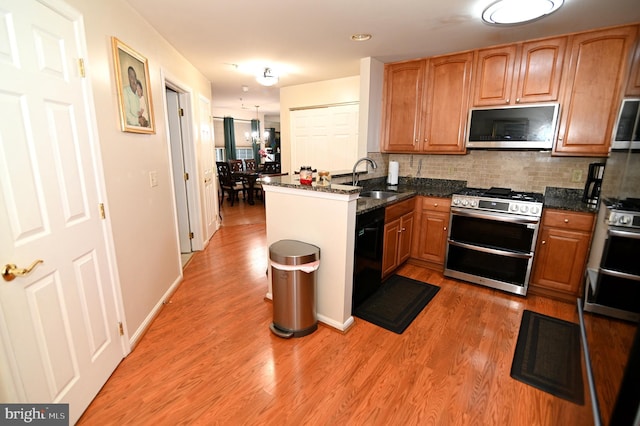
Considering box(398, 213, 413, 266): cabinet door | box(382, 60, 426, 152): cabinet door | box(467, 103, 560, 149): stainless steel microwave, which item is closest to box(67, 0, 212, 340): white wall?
box(398, 213, 413, 266): cabinet door

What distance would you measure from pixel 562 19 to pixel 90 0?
335cm

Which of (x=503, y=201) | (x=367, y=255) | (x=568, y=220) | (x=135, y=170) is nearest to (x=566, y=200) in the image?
(x=568, y=220)

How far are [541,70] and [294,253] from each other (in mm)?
2878

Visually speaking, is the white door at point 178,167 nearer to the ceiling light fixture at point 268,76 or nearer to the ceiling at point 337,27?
the ceiling at point 337,27

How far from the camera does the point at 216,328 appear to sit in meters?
2.29

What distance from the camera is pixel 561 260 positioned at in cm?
264

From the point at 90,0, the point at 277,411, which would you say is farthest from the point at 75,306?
the point at 90,0

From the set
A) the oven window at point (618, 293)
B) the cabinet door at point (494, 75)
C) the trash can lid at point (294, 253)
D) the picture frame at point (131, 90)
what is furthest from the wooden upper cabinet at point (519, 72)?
the picture frame at point (131, 90)

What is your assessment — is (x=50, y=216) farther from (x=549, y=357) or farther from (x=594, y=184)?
(x=594, y=184)

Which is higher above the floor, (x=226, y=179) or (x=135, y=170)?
(x=135, y=170)

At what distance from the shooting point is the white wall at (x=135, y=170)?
178 centimetres

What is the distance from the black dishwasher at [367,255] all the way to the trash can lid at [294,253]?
1.31ft

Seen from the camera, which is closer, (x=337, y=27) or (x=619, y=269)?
(x=619, y=269)

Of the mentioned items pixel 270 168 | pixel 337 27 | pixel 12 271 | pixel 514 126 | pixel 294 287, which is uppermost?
pixel 337 27
